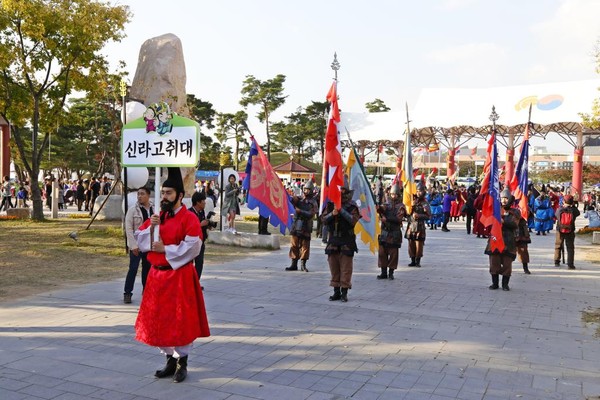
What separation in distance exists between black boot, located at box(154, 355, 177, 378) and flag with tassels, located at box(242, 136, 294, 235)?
745 centimetres

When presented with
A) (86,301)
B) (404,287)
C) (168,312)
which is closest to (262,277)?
(404,287)

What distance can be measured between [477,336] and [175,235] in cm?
401

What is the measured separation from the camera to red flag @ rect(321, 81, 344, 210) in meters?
8.80

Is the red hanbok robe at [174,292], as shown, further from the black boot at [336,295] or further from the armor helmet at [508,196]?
the armor helmet at [508,196]

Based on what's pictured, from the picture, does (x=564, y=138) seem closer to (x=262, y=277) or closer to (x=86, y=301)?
(x=262, y=277)

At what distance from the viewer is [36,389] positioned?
4727mm

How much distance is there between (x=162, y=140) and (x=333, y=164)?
3.86 meters

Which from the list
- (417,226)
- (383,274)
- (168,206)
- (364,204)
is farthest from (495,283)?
(168,206)

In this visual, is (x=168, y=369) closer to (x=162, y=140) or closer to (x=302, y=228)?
(x=162, y=140)

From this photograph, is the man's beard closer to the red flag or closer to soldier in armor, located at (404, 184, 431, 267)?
the red flag

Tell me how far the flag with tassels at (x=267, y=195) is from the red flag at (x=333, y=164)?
326 cm

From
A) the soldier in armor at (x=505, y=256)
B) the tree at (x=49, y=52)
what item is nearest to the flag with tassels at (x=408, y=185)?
the soldier in armor at (x=505, y=256)

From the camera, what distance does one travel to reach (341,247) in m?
8.65

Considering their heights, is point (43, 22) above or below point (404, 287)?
above
